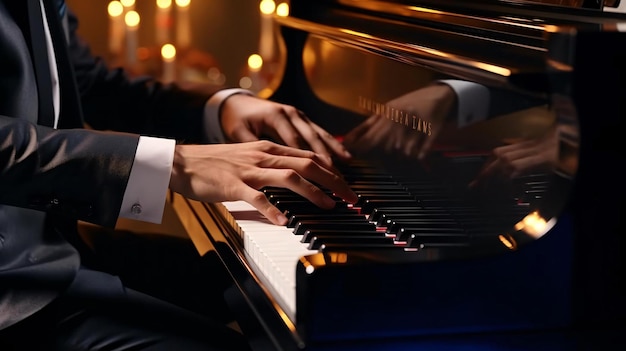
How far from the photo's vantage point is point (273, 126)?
68.8 inches

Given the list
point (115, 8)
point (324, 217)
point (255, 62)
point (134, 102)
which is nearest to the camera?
point (324, 217)

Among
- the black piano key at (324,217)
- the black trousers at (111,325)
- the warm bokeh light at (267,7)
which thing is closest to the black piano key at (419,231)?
the black piano key at (324,217)

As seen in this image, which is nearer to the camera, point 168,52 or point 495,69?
point 495,69

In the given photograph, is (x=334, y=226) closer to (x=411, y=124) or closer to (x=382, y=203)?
(x=382, y=203)

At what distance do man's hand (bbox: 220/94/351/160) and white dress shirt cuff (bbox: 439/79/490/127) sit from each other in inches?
16.4

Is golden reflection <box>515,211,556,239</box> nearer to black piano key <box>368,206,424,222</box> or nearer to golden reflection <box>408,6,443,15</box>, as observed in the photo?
black piano key <box>368,206,424,222</box>

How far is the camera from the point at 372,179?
1.48 m

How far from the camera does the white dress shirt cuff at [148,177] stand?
4.49 ft

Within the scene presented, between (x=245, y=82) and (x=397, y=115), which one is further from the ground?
(x=397, y=115)

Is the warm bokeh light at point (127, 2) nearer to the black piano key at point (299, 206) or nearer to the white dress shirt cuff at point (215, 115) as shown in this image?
the white dress shirt cuff at point (215, 115)

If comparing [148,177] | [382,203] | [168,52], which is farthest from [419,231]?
[168,52]

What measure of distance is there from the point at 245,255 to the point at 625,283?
21.4 inches

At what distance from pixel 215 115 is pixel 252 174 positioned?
603mm

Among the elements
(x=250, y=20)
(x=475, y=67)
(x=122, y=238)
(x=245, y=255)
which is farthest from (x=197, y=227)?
(x=250, y=20)
